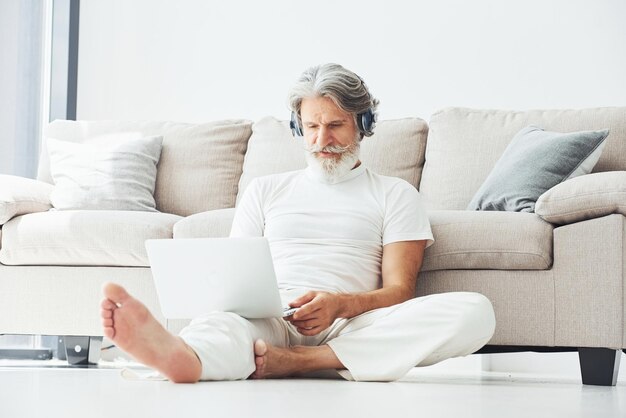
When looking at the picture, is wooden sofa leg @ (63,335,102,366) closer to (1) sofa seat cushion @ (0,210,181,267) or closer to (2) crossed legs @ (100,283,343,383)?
(1) sofa seat cushion @ (0,210,181,267)

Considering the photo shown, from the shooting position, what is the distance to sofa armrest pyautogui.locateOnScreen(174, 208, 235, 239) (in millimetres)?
3051

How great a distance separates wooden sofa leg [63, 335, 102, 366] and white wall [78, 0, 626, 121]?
1.67 m

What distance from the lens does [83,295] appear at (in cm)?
319

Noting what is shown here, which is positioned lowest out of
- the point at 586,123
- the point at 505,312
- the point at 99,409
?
the point at 505,312

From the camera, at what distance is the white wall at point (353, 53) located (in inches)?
179

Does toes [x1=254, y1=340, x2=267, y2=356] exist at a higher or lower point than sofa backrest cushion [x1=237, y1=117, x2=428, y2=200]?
lower

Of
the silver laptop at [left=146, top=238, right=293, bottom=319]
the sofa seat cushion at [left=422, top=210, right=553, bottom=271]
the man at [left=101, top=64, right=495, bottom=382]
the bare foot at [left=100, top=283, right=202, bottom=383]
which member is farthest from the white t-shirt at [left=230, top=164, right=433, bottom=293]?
the bare foot at [left=100, top=283, right=202, bottom=383]

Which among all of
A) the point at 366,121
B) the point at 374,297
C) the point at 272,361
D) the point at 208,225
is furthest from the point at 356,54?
the point at 272,361

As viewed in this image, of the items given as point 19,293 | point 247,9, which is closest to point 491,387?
point 19,293

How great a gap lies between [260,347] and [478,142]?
164 centimetres

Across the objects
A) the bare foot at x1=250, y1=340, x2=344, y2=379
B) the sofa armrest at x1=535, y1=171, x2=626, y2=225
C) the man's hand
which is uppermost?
the sofa armrest at x1=535, y1=171, x2=626, y2=225

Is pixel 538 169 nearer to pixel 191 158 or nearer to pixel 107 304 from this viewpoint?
pixel 191 158

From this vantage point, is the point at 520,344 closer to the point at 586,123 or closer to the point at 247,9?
the point at 586,123

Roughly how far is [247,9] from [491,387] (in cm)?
305
